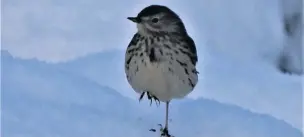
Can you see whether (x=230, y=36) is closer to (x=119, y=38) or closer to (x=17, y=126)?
(x=119, y=38)

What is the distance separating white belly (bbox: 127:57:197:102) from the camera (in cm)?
126

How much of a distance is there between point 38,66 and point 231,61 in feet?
1.07

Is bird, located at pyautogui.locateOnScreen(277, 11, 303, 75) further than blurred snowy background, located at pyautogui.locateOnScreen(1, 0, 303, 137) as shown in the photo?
Yes

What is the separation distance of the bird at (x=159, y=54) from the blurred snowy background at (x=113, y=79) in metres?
0.08

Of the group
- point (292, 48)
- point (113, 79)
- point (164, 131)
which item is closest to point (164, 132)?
point (164, 131)

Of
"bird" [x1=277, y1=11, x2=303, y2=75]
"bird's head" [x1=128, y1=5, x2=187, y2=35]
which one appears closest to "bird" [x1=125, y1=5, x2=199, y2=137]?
"bird's head" [x1=128, y1=5, x2=187, y2=35]

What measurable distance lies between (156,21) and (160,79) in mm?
85

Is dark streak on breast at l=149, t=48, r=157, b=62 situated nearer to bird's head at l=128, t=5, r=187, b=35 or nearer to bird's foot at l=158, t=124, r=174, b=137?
bird's head at l=128, t=5, r=187, b=35

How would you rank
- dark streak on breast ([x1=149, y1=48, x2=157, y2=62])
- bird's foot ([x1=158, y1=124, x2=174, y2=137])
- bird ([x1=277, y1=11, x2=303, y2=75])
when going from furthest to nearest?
bird ([x1=277, y1=11, x2=303, y2=75])
bird's foot ([x1=158, y1=124, x2=174, y2=137])
dark streak on breast ([x1=149, y1=48, x2=157, y2=62])

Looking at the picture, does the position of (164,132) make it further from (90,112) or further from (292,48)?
(292,48)

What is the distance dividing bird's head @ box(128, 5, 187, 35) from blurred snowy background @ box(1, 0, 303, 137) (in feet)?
0.35

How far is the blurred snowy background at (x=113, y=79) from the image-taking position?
1347 millimetres

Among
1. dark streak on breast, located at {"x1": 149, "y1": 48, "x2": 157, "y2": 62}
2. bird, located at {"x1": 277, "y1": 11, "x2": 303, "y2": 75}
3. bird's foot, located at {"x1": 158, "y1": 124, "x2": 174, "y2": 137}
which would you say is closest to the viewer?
dark streak on breast, located at {"x1": 149, "y1": 48, "x2": 157, "y2": 62}

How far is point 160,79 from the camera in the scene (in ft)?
4.17
